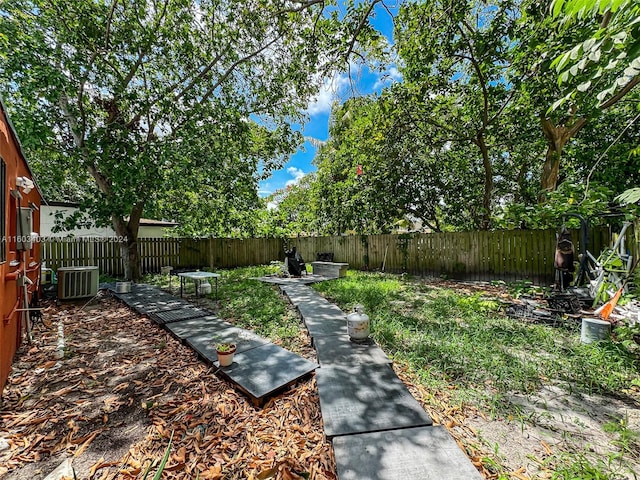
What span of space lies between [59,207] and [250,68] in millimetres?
9079

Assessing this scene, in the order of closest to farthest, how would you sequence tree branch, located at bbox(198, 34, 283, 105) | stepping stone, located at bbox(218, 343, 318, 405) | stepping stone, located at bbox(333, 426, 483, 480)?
stepping stone, located at bbox(333, 426, 483, 480), stepping stone, located at bbox(218, 343, 318, 405), tree branch, located at bbox(198, 34, 283, 105)

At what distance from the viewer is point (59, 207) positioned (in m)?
10.2

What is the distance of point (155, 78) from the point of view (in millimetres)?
7160

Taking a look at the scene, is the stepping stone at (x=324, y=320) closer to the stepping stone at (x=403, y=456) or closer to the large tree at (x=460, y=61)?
the stepping stone at (x=403, y=456)

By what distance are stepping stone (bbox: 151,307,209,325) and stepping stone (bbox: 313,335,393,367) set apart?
2350 mm

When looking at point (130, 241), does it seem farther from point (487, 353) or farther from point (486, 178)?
point (486, 178)

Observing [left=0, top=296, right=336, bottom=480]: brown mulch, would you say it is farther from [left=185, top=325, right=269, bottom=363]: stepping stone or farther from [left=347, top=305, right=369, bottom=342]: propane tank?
[left=347, top=305, right=369, bottom=342]: propane tank

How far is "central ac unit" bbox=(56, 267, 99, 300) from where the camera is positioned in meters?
5.32

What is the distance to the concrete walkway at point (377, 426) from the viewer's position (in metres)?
1.44

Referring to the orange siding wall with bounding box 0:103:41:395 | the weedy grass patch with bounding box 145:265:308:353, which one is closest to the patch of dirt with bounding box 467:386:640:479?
the weedy grass patch with bounding box 145:265:308:353

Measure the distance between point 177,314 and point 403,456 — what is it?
161 inches

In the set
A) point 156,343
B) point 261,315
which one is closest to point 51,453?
point 156,343

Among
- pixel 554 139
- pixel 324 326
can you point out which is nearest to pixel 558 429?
pixel 324 326

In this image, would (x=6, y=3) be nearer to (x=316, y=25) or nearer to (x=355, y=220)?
(x=316, y=25)
